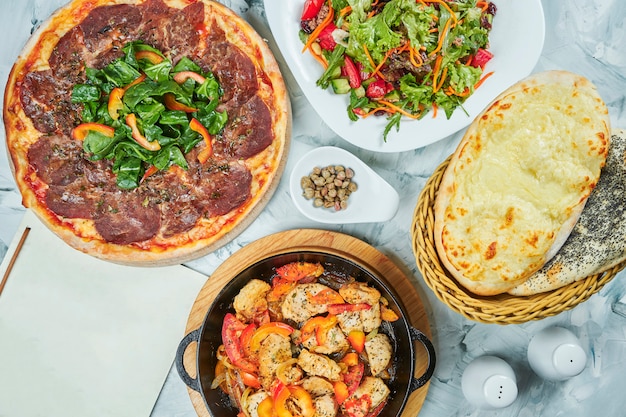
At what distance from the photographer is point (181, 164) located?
10.8ft

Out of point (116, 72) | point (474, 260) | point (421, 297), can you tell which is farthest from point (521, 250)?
point (116, 72)

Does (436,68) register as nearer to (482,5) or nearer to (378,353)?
(482,5)

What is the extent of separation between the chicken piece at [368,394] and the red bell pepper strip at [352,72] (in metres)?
1.63

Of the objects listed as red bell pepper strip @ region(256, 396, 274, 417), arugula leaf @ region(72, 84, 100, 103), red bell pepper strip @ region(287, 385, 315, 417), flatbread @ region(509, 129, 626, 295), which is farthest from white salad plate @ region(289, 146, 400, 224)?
arugula leaf @ region(72, 84, 100, 103)

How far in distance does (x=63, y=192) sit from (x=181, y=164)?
0.74m

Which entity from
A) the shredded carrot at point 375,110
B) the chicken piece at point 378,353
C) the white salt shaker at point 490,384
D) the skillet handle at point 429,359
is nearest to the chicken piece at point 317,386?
A: the chicken piece at point 378,353

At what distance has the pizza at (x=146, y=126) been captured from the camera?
326 centimetres

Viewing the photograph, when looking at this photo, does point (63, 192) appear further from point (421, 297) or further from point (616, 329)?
point (616, 329)

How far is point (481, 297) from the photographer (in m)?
2.80

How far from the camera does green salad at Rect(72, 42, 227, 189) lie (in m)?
3.23

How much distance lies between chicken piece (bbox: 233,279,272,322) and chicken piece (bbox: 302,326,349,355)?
34cm

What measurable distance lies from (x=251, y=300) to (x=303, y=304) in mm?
293

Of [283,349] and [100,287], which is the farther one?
[100,287]

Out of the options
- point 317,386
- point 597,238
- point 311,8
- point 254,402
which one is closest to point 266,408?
point 254,402
